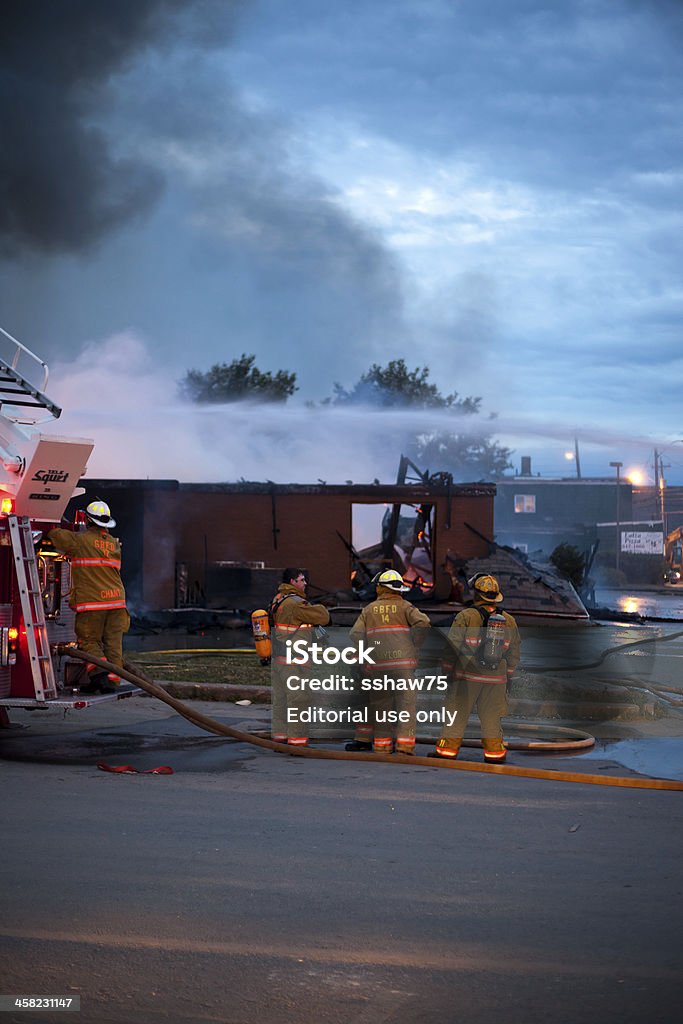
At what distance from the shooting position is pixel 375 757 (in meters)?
9.05

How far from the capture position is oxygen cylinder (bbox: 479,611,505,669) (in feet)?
29.3

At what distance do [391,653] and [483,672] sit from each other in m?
0.78

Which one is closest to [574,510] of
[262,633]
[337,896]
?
[262,633]

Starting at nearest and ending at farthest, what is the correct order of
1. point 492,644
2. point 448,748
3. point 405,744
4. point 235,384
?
point 492,644, point 448,748, point 405,744, point 235,384

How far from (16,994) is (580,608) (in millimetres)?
21571

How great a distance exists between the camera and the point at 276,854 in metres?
5.90

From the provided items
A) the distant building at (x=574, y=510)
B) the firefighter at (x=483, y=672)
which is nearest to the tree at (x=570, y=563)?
the firefighter at (x=483, y=672)

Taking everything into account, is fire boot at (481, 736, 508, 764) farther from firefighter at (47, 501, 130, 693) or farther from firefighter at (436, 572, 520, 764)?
firefighter at (47, 501, 130, 693)

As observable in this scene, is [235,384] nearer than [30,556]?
No

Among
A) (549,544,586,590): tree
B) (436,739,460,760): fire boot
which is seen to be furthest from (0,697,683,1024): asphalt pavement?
(549,544,586,590): tree

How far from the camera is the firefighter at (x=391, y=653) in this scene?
9.32m

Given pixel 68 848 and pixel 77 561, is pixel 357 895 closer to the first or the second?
pixel 68 848

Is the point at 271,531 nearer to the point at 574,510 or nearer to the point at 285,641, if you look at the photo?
the point at 285,641

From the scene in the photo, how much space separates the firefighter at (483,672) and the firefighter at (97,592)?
2758 millimetres
